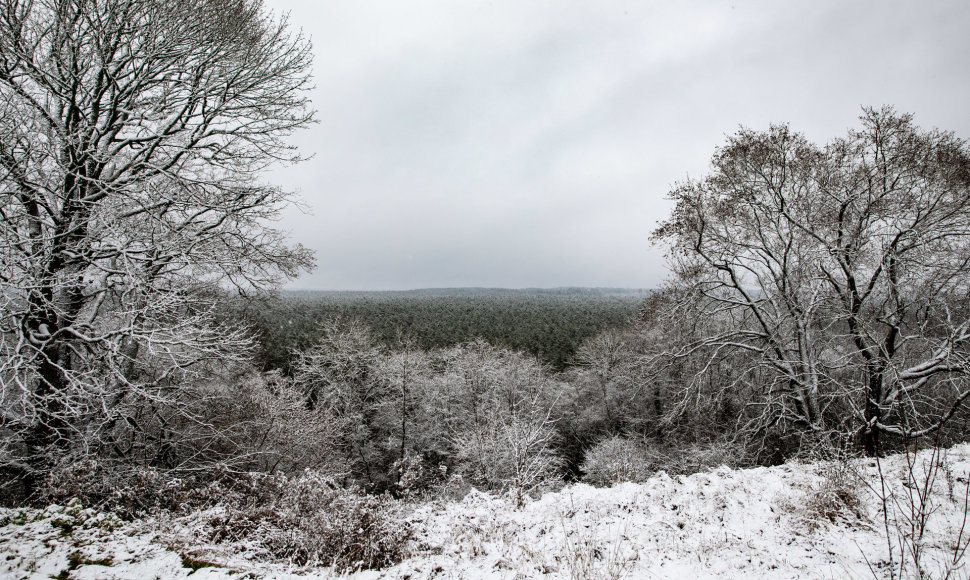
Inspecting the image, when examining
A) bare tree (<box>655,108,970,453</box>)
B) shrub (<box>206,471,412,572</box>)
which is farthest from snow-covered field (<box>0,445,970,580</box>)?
bare tree (<box>655,108,970,453</box>)

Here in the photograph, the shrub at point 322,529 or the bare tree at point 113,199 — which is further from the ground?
the bare tree at point 113,199

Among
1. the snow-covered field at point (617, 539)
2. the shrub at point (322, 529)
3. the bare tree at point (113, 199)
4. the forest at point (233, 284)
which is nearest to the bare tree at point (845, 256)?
the forest at point (233, 284)

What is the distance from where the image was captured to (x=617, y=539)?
3.88m

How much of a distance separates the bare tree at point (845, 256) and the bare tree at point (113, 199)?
9049mm

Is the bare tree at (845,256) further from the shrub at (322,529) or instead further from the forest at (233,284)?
the shrub at (322,529)

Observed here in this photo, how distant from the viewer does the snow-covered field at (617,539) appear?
3115mm

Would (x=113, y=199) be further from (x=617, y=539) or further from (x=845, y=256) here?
(x=845, y=256)

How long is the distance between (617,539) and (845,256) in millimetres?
8037

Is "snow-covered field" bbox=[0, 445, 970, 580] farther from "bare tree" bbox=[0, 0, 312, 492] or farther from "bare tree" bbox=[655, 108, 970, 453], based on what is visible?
"bare tree" bbox=[655, 108, 970, 453]

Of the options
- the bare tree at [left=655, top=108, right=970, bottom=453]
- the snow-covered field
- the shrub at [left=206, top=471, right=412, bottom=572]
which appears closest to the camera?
the snow-covered field

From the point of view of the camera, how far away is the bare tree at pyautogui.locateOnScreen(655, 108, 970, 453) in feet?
23.2

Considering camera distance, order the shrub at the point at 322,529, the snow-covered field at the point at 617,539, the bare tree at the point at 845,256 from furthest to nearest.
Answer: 1. the bare tree at the point at 845,256
2. the shrub at the point at 322,529
3. the snow-covered field at the point at 617,539

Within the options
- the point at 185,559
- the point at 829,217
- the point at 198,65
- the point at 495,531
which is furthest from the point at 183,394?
the point at 829,217

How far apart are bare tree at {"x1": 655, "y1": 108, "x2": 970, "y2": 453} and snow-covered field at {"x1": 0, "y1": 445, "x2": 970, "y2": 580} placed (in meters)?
3.13
